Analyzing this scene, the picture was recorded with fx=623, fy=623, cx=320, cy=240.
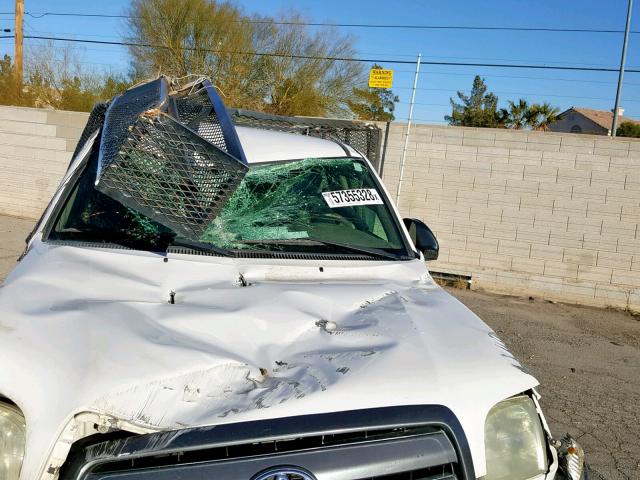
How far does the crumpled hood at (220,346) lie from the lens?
69.6 inches

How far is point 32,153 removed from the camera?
1310 centimetres

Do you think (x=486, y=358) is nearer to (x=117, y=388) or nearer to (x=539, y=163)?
(x=117, y=388)

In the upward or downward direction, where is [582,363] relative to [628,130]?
downward

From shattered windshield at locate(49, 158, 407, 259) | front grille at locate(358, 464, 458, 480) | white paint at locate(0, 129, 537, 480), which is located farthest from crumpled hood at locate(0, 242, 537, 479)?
shattered windshield at locate(49, 158, 407, 259)

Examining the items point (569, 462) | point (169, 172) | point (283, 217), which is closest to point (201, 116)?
point (283, 217)

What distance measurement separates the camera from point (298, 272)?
9.05 ft

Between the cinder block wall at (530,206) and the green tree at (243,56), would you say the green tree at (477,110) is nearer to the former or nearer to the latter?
the green tree at (243,56)

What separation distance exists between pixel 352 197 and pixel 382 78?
843 cm

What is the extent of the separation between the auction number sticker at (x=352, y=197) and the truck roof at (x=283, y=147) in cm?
32

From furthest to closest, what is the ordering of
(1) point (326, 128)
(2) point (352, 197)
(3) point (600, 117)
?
(3) point (600, 117) < (1) point (326, 128) < (2) point (352, 197)

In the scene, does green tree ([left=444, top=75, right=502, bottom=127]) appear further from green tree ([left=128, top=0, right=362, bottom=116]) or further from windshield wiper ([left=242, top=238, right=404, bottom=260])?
windshield wiper ([left=242, top=238, right=404, bottom=260])

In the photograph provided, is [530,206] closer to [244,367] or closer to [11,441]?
[244,367]

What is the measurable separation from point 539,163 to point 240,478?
923 cm

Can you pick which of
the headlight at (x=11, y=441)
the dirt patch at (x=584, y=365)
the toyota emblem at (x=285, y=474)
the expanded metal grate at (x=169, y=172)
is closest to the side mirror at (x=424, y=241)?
the expanded metal grate at (x=169, y=172)
